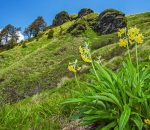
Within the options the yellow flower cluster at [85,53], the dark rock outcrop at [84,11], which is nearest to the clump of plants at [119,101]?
the yellow flower cluster at [85,53]

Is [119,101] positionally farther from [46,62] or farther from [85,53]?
[46,62]

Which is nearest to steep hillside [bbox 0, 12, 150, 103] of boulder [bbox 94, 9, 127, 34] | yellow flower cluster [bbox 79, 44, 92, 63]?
boulder [bbox 94, 9, 127, 34]

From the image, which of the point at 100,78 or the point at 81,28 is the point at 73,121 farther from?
the point at 81,28

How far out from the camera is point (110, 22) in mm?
70688

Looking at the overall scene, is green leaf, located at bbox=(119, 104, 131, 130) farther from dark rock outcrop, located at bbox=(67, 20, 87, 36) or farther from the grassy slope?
dark rock outcrop, located at bbox=(67, 20, 87, 36)

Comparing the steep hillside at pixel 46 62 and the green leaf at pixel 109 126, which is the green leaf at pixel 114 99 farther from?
the steep hillside at pixel 46 62

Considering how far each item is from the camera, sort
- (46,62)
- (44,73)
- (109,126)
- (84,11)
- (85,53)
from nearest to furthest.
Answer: (109,126) < (85,53) < (44,73) < (46,62) < (84,11)

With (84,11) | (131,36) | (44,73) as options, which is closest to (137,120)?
(131,36)

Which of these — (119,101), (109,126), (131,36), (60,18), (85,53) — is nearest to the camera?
(109,126)

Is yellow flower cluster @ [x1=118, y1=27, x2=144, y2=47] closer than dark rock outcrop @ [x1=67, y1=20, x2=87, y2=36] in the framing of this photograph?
Yes

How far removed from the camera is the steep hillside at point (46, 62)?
1602 inches

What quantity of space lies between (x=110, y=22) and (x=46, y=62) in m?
17.6

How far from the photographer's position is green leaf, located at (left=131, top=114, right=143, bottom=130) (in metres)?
6.50

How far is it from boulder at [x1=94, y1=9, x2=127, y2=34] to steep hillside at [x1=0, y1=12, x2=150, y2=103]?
A: 128 centimetres
